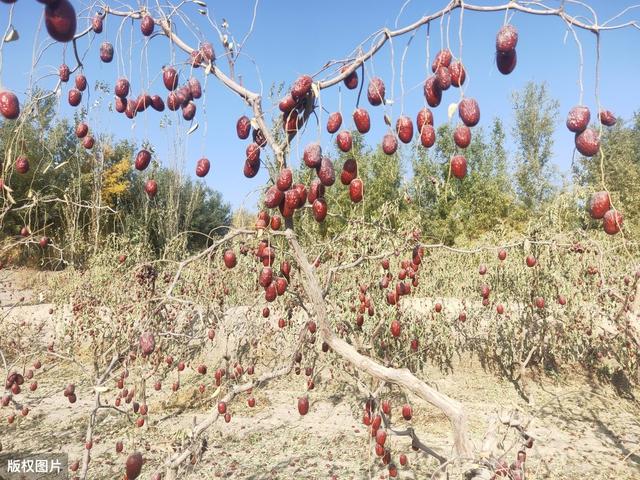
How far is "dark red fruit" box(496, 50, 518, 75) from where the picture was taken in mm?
1007

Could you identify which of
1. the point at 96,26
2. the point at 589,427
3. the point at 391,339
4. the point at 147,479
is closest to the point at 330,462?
the point at 147,479

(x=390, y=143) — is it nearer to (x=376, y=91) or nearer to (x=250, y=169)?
(x=376, y=91)

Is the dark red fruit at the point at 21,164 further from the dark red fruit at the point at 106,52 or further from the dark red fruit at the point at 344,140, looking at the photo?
the dark red fruit at the point at 344,140

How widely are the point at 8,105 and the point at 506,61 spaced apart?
4.14 ft

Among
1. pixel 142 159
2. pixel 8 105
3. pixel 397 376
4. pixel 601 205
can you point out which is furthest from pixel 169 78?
pixel 601 205

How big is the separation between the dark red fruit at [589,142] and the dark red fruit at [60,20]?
106 cm

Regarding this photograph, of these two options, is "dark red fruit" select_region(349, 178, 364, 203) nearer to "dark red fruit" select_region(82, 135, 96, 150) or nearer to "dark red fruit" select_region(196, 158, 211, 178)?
"dark red fruit" select_region(196, 158, 211, 178)

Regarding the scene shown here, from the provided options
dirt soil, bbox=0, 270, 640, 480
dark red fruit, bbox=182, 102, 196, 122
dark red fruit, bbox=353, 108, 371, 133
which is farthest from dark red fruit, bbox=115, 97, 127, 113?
dirt soil, bbox=0, 270, 640, 480

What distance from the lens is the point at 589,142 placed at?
976 mm

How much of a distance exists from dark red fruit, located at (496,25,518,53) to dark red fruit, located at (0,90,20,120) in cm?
123

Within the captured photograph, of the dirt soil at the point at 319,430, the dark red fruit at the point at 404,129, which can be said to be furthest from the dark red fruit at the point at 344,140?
the dirt soil at the point at 319,430

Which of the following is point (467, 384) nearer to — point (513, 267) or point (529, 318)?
point (529, 318)

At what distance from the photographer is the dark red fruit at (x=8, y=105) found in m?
1.13

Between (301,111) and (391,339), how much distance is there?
16.5 ft
